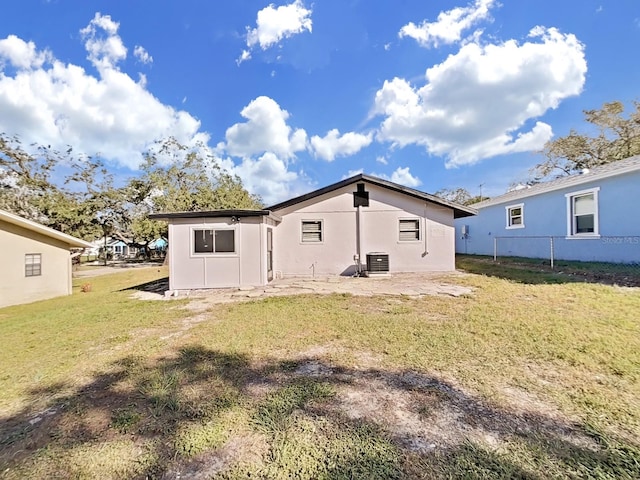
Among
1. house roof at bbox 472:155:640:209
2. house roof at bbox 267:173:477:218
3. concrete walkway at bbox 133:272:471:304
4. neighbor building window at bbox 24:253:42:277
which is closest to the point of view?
concrete walkway at bbox 133:272:471:304

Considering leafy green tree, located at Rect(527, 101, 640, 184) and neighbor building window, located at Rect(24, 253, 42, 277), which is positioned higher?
leafy green tree, located at Rect(527, 101, 640, 184)

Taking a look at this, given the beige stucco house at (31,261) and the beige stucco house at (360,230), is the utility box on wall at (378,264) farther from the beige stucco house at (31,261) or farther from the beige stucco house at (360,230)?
the beige stucco house at (31,261)

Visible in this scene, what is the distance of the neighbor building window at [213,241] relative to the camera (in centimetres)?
902

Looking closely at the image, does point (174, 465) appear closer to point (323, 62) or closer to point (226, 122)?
point (323, 62)

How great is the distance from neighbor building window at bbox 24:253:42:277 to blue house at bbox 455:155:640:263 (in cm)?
1893

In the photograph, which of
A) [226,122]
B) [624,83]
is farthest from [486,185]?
[226,122]

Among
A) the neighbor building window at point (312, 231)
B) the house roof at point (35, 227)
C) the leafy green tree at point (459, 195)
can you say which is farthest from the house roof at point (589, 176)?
the leafy green tree at point (459, 195)

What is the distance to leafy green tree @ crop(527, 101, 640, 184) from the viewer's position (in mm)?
20516

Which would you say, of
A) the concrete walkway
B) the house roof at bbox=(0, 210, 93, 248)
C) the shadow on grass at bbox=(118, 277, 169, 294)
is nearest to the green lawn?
the concrete walkway

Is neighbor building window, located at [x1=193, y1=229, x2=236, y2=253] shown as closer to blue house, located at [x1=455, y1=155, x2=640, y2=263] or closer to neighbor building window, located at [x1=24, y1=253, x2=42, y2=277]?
neighbor building window, located at [x1=24, y1=253, x2=42, y2=277]

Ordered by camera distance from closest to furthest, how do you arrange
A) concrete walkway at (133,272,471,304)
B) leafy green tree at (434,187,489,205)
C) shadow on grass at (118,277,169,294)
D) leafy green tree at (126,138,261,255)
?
concrete walkway at (133,272,471,304)
shadow on grass at (118,277,169,294)
leafy green tree at (126,138,261,255)
leafy green tree at (434,187,489,205)

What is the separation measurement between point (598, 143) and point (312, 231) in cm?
2503

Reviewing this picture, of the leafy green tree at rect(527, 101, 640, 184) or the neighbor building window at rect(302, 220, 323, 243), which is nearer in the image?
the neighbor building window at rect(302, 220, 323, 243)

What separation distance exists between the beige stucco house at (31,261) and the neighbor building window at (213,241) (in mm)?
6609
